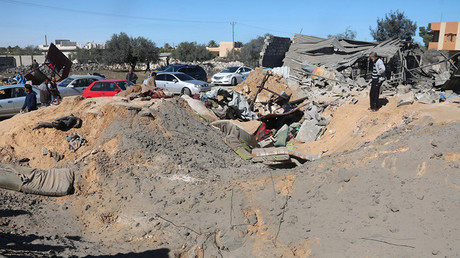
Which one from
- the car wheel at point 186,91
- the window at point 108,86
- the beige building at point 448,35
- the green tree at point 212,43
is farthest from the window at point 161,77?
the green tree at point 212,43

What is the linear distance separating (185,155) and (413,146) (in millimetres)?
4637

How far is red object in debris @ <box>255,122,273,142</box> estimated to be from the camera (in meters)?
11.7

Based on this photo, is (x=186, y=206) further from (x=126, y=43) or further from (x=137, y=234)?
(x=126, y=43)

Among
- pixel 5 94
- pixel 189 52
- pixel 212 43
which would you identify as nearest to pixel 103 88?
pixel 5 94

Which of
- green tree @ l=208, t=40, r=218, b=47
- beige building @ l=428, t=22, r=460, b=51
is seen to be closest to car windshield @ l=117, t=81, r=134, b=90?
beige building @ l=428, t=22, r=460, b=51

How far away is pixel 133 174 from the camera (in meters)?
7.24

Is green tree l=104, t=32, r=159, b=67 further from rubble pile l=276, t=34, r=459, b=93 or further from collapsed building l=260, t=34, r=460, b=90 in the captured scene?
rubble pile l=276, t=34, r=459, b=93

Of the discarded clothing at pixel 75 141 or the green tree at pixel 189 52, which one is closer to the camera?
the discarded clothing at pixel 75 141

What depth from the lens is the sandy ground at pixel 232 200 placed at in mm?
4695

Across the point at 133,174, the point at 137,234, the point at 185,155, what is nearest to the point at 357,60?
the point at 185,155

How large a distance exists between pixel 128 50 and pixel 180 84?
77.8ft

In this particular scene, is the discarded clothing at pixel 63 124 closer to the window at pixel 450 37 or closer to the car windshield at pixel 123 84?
the car windshield at pixel 123 84

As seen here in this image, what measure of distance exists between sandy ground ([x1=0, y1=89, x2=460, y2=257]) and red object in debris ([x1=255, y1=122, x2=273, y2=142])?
10.2 ft

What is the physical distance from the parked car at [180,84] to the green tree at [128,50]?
22067 mm
